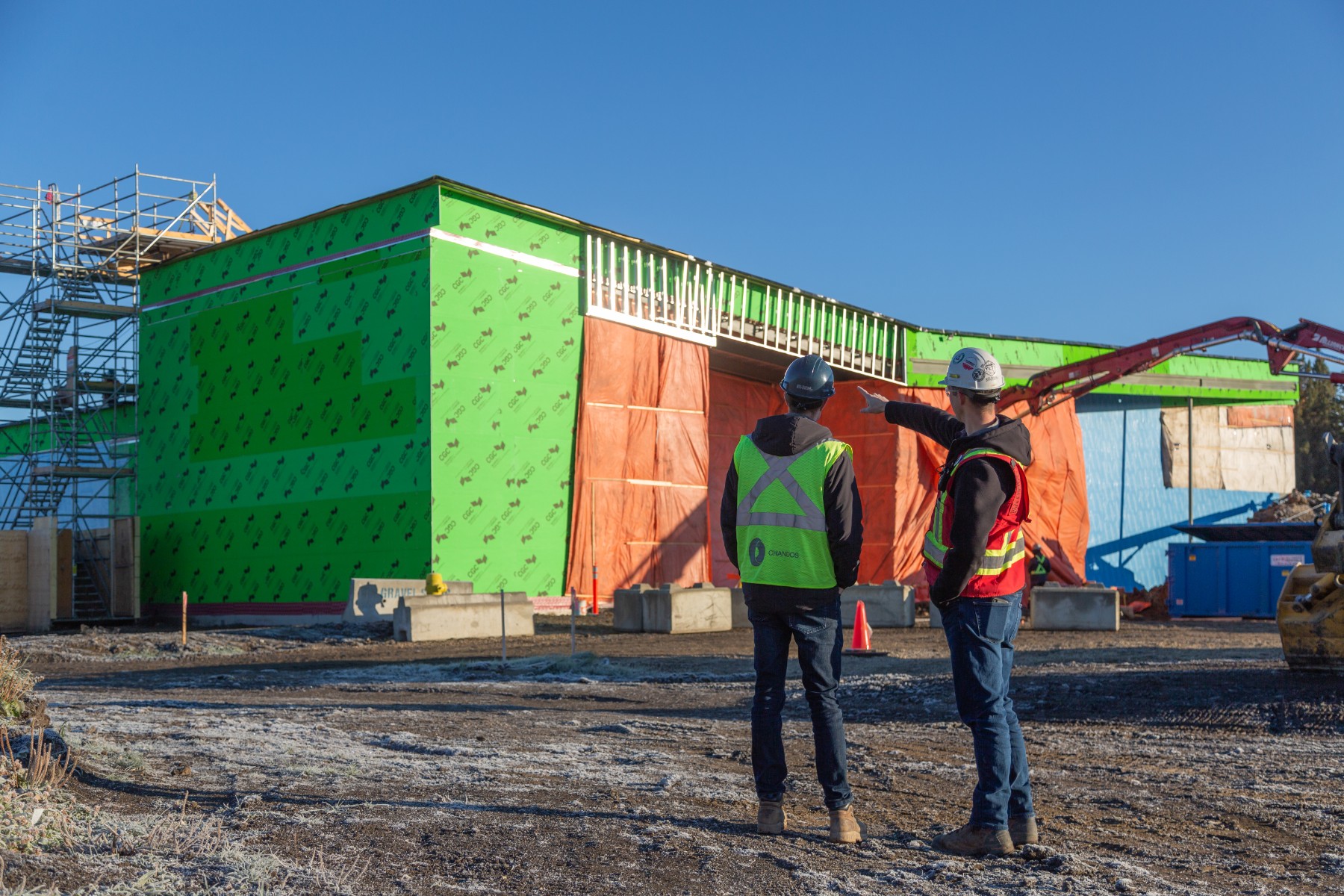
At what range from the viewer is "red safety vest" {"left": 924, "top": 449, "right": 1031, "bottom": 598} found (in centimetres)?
501

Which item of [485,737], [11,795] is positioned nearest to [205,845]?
[11,795]

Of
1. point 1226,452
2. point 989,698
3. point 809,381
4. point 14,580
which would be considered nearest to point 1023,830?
point 989,698

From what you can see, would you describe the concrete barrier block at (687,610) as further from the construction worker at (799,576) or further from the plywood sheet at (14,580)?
the construction worker at (799,576)

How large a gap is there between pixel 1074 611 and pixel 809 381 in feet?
65.0

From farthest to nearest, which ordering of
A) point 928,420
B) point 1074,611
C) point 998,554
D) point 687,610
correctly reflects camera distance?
point 1074,611, point 687,610, point 928,420, point 998,554

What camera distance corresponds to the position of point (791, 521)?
527 centimetres

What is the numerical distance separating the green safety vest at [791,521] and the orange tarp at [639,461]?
23.1 m

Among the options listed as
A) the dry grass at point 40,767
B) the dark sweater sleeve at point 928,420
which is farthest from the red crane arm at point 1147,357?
the dry grass at point 40,767

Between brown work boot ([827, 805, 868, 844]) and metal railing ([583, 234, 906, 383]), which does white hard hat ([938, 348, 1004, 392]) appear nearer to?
brown work boot ([827, 805, 868, 844])

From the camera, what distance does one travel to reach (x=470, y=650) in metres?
19.1

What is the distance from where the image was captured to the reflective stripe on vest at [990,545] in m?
5.01

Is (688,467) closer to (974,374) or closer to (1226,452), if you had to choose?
(1226,452)

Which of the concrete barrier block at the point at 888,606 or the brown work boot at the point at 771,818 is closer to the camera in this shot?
the brown work boot at the point at 771,818

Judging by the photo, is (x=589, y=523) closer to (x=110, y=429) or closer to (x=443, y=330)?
(x=443, y=330)
